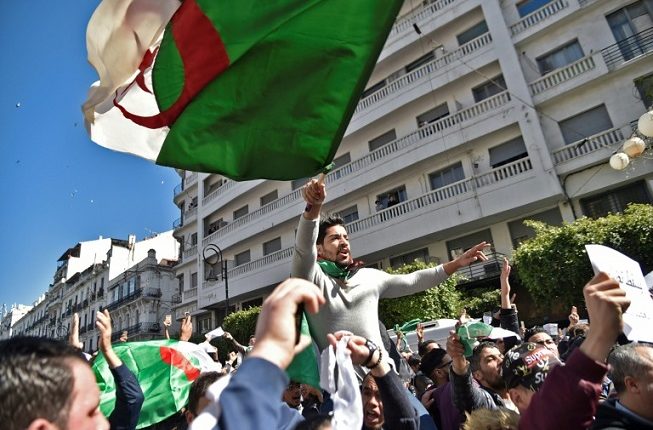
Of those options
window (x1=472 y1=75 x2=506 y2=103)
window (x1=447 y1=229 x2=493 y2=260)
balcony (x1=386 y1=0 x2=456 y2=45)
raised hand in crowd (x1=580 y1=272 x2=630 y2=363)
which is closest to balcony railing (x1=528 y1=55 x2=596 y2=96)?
window (x1=472 y1=75 x2=506 y2=103)

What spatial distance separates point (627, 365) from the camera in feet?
7.38

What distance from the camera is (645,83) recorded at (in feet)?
46.2

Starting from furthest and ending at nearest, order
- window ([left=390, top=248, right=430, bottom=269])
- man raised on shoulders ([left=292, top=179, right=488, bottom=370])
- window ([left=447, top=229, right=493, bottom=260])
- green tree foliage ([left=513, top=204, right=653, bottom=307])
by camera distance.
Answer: window ([left=390, top=248, right=430, bottom=269]) → window ([left=447, top=229, right=493, bottom=260]) → green tree foliage ([left=513, top=204, right=653, bottom=307]) → man raised on shoulders ([left=292, top=179, right=488, bottom=370])

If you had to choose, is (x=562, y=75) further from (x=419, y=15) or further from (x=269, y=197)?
(x=269, y=197)

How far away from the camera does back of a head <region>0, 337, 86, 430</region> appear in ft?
3.63

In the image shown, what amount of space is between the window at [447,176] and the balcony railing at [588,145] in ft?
11.6

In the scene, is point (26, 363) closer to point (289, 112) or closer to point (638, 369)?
point (289, 112)

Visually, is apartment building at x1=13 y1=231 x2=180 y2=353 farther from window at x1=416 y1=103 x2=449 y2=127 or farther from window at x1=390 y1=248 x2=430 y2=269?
window at x1=416 y1=103 x2=449 y2=127

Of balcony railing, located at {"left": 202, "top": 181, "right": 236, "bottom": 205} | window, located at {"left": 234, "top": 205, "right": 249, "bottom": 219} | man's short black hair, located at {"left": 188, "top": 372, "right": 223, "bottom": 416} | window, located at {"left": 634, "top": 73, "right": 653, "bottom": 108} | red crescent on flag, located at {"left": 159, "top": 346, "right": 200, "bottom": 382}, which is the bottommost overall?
man's short black hair, located at {"left": 188, "top": 372, "right": 223, "bottom": 416}

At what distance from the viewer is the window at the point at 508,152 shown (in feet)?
53.5

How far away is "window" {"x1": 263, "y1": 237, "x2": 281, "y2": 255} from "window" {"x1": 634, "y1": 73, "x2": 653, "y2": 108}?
1722cm

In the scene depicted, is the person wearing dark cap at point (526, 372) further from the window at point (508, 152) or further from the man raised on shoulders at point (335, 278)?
the window at point (508, 152)

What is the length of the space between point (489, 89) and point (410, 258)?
7370mm

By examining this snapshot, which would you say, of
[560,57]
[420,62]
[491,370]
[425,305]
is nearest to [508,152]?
[560,57]
